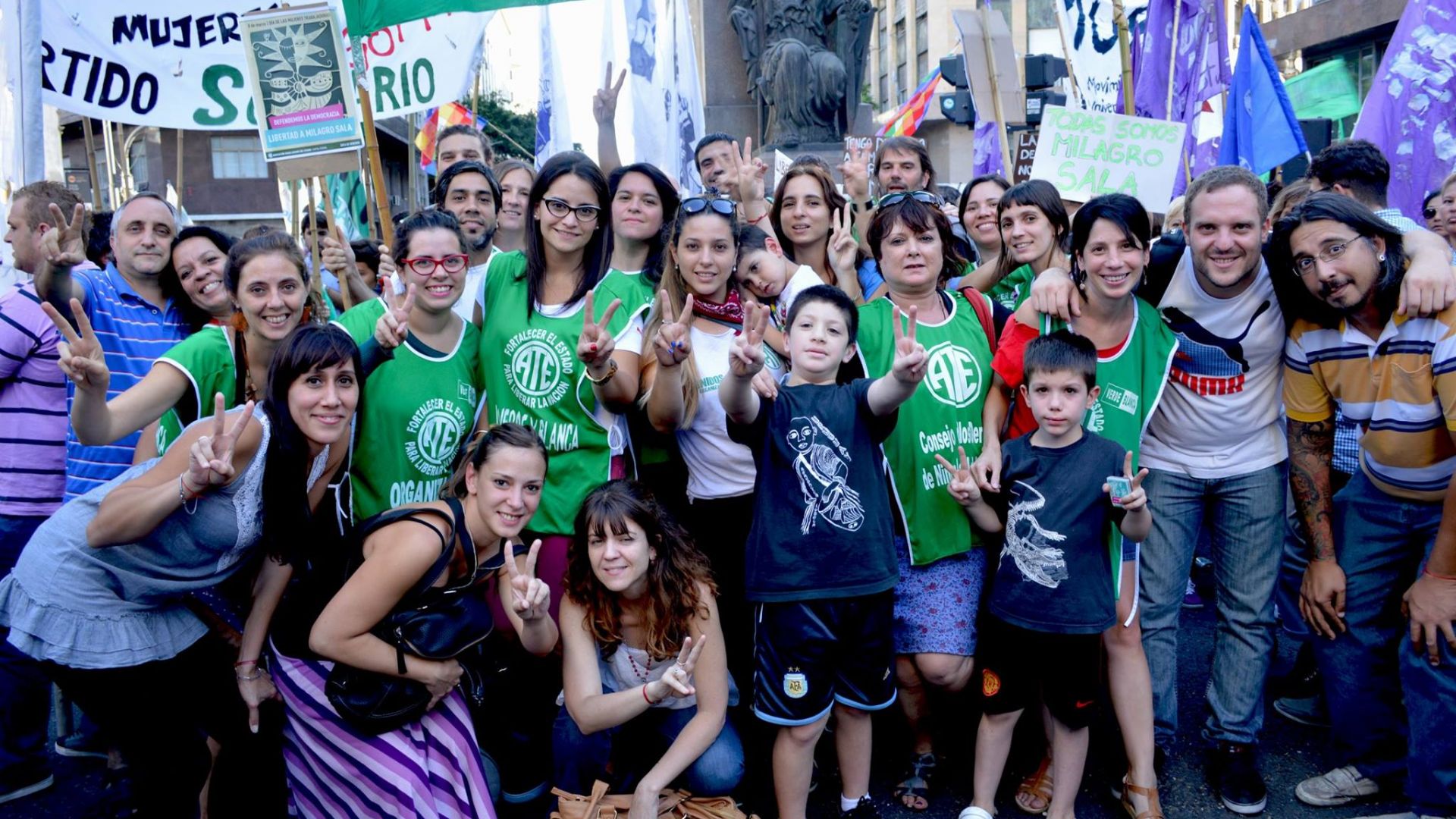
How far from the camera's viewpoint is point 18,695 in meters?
3.54

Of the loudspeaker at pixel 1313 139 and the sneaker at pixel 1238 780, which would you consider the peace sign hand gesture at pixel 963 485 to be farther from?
the loudspeaker at pixel 1313 139

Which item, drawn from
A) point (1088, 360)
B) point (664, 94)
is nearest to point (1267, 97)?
point (664, 94)

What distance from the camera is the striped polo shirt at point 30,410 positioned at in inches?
139

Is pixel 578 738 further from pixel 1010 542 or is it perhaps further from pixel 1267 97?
pixel 1267 97

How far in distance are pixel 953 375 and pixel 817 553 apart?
788mm

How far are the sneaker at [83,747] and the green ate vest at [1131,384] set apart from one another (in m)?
3.79

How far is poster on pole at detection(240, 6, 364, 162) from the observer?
3955mm

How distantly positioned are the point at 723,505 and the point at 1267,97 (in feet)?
16.6

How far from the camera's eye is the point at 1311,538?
11.5 ft

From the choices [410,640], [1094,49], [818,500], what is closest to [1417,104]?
[1094,49]

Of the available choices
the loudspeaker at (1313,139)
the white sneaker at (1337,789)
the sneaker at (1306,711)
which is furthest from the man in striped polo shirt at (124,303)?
the loudspeaker at (1313,139)

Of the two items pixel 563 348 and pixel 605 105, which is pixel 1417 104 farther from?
pixel 563 348

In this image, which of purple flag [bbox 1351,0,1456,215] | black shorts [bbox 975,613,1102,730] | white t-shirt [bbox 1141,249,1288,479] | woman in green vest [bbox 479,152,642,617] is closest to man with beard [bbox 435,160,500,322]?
woman in green vest [bbox 479,152,642,617]

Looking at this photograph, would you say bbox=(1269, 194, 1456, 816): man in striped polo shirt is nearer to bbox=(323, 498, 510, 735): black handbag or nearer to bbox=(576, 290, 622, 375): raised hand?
bbox=(576, 290, 622, 375): raised hand
